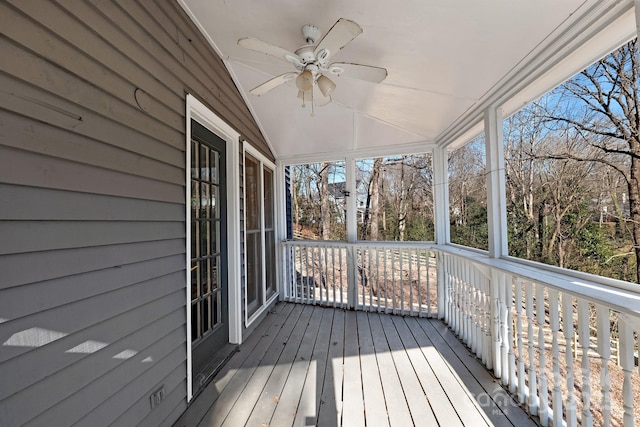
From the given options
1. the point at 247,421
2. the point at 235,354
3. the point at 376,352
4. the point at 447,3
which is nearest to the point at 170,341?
the point at 247,421

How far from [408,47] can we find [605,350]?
83.2 inches

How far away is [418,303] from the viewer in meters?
3.49

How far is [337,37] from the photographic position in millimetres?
1518

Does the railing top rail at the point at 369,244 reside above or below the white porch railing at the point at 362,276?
above

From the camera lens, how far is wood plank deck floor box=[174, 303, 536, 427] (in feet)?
5.54

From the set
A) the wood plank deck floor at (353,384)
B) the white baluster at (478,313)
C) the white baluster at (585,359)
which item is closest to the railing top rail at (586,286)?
the white baluster at (585,359)

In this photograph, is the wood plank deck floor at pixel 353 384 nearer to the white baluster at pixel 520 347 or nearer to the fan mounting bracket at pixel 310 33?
the white baluster at pixel 520 347

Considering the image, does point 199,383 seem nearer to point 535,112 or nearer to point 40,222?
point 40,222

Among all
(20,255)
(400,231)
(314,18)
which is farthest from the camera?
(400,231)

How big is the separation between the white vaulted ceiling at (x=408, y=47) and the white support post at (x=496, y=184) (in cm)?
21

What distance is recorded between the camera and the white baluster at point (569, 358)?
1427 millimetres

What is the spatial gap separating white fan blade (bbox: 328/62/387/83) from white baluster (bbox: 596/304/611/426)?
1795 millimetres

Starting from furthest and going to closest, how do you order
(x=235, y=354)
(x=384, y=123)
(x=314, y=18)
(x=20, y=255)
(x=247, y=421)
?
(x=384, y=123)
(x=235, y=354)
(x=314, y=18)
(x=247, y=421)
(x=20, y=255)

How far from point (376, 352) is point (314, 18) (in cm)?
287
